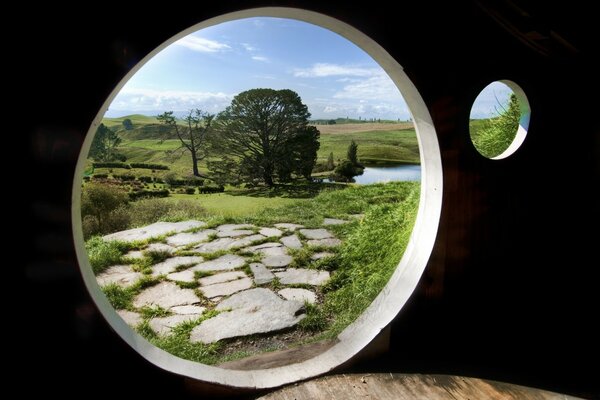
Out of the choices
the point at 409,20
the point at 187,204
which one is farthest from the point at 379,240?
the point at 187,204

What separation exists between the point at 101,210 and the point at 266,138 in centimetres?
698

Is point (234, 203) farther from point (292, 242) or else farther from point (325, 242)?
point (325, 242)

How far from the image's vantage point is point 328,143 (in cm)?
1369

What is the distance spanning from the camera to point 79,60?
48.8 inches

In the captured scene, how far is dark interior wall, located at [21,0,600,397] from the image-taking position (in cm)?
125

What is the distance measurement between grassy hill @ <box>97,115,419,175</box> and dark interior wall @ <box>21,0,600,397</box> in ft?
34.7

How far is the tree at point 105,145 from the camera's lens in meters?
10.1

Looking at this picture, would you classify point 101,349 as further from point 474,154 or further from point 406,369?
point 474,154

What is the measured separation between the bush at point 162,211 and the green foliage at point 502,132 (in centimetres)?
567

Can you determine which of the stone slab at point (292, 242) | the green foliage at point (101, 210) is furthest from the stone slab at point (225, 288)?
the green foliage at point (101, 210)

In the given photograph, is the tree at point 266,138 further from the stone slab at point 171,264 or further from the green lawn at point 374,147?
the stone slab at point 171,264

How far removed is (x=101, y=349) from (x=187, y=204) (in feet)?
25.3

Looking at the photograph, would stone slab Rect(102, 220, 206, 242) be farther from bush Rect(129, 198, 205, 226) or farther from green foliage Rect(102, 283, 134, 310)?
green foliage Rect(102, 283, 134, 310)

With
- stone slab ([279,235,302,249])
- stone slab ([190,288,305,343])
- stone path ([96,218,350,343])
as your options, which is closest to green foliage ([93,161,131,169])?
stone path ([96,218,350,343])
